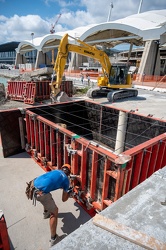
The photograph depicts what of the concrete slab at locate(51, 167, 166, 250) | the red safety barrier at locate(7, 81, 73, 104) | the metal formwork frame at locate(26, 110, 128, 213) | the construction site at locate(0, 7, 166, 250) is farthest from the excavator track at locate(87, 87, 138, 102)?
the concrete slab at locate(51, 167, 166, 250)

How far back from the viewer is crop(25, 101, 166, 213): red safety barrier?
2.96 metres

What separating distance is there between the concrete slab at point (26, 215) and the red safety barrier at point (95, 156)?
0.37 metres

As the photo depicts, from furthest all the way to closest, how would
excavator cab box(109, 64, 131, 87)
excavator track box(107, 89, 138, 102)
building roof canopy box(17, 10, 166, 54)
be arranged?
1. building roof canopy box(17, 10, 166, 54)
2. excavator cab box(109, 64, 131, 87)
3. excavator track box(107, 89, 138, 102)

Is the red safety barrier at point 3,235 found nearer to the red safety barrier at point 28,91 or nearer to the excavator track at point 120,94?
the excavator track at point 120,94

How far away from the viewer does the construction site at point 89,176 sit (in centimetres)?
161

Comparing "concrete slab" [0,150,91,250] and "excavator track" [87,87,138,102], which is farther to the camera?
"excavator track" [87,87,138,102]

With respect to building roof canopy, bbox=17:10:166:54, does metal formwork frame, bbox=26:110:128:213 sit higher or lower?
lower

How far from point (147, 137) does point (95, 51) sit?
9.81 meters

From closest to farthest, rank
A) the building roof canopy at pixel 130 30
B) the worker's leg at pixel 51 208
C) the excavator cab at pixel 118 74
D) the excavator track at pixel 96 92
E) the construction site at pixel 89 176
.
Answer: the construction site at pixel 89 176, the worker's leg at pixel 51 208, the excavator cab at pixel 118 74, the excavator track at pixel 96 92, the building roof canopy at pixel 130 30

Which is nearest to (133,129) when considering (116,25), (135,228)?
(135,228)

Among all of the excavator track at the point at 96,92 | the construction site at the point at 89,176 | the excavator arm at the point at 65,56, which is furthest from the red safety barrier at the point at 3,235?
the excavator track at the point at 96,92


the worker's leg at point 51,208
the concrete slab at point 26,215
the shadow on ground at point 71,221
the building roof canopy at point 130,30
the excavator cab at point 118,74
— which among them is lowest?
the shadow on ground at point 71,221

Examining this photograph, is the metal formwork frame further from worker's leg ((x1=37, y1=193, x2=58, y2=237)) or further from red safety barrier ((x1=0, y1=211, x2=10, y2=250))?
red safety barrier ((x1=0, y1=211, x2=10, y2=250))

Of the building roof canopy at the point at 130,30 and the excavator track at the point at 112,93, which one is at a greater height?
the building roof canopy at the point at 130,30
